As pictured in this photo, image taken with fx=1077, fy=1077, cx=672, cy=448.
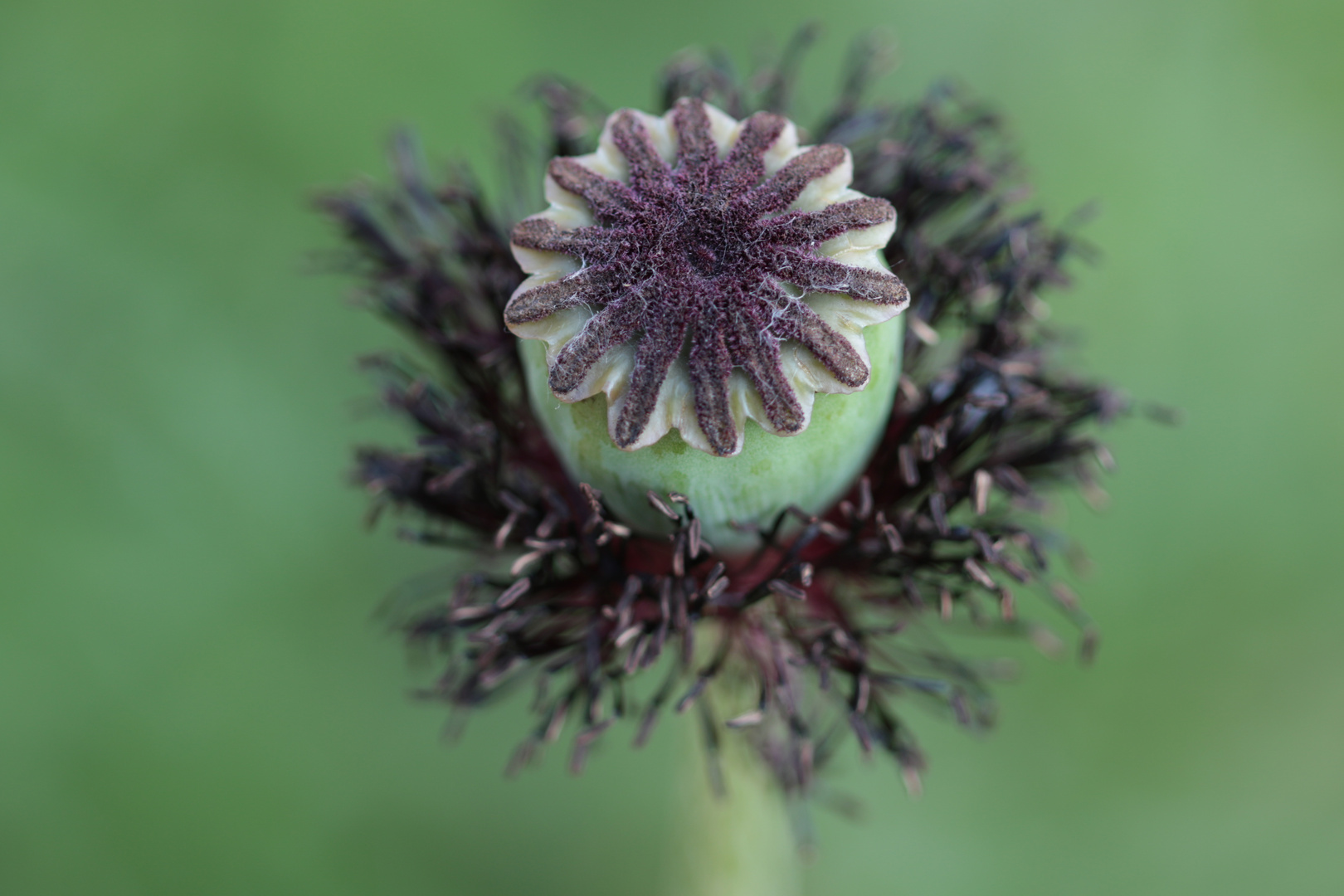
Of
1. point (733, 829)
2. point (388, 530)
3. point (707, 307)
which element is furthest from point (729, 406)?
point (388, 530)

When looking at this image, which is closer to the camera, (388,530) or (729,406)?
(729,406)

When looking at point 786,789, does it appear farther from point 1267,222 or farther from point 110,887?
point 1267,222

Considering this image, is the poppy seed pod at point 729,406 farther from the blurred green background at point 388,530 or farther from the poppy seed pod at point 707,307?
the blurred green background at point 388,530

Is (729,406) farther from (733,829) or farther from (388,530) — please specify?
(388,530)

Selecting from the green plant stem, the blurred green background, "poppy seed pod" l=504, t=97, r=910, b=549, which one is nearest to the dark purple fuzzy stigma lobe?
"poppy seed pod" l=504, t=97, r=910, b=549

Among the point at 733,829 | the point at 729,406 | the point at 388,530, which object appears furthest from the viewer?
the point at 388,530

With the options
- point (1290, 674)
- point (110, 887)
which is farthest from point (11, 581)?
point (1290, 674)
